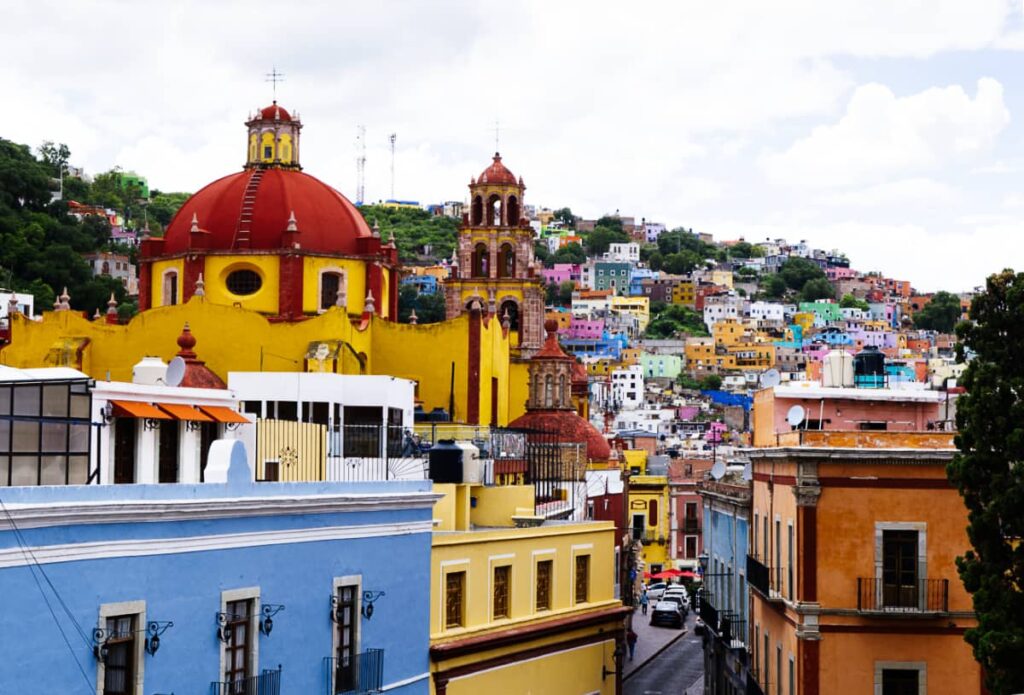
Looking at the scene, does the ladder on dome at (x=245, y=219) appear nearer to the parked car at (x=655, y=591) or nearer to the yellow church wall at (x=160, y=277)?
the yellow church wall at (x=160, y=277)

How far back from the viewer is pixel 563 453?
44.2 m

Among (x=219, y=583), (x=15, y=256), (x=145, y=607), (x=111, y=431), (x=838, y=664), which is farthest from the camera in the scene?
(x=15, y=256)

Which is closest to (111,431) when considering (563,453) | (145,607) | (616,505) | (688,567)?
(145,607)

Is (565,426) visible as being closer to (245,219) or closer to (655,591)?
(245,219)

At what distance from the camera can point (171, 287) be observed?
4606cm

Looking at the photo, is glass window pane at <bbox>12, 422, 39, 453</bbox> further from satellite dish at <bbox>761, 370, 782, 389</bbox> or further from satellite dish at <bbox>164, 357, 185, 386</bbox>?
satellite dish at <bbox>761, 370, 782, 389</bbox>

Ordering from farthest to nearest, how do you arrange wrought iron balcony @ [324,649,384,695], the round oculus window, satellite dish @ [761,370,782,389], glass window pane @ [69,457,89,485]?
the round oculus window < satellite dish @ [761,370,782,389] < wrought iron balcony @ [324,649,384,695] < glass window pane @ [69,457,89,485]

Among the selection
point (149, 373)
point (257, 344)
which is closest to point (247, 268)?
point (257, 344)

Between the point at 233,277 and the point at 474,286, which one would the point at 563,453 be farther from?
the point at 474,286

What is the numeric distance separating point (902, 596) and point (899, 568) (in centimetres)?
45

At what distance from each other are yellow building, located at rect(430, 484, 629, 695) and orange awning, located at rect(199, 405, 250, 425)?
300 cm

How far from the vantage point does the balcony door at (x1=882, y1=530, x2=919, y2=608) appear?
84.9 ft

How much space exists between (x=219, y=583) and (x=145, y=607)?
1.30 metres

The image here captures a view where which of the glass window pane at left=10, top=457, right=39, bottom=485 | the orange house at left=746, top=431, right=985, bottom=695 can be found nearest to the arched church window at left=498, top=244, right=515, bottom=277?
the orange house at left=746, top=431, right=985, bottom=695
